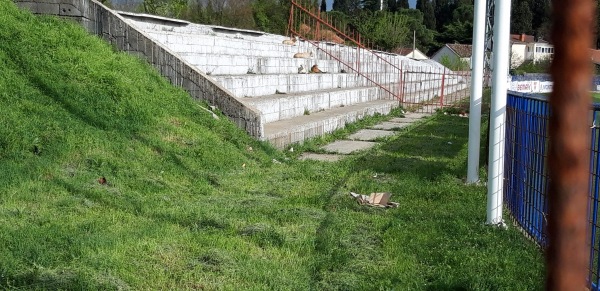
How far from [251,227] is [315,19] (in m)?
16.9

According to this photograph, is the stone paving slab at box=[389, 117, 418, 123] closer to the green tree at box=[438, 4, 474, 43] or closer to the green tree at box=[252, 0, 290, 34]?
the green tree at box=[252, 0, 290, 34]

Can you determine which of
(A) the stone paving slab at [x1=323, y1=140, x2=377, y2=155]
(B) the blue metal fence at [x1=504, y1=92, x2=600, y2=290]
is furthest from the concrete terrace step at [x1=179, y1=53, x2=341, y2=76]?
(B) the blue metal fence at [x1=504, y1=92, x2=600, y2=290]

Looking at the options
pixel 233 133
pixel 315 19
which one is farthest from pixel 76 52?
pixel 315 19

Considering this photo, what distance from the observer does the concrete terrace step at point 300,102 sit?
437 inches

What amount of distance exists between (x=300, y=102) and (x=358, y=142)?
1.69 metres

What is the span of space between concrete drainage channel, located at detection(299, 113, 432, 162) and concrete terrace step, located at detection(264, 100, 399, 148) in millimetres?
389

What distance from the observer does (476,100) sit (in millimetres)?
7262

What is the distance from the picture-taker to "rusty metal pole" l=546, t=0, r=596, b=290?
0.60 metres

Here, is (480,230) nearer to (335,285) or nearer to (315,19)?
(335,285)

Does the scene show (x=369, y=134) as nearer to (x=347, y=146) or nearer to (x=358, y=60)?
(x=347, y=146)

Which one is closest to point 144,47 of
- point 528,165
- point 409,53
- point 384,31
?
point 528,165

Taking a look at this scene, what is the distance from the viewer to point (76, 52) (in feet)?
26.8

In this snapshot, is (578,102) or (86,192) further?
(86,192)

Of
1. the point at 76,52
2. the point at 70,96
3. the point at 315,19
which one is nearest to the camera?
the point at 70,96
